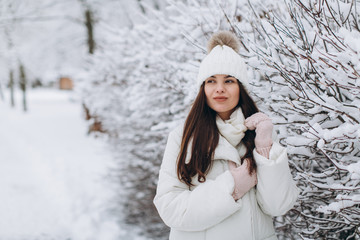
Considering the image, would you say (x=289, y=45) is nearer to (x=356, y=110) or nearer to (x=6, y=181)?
(x=356, y=110)

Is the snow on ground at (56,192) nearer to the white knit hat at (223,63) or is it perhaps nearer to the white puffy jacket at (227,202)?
the white puffy jacket at (227,202)

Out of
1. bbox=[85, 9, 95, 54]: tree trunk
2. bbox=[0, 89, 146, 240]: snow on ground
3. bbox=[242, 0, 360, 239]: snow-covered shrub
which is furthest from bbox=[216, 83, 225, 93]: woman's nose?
bbox=[85, 9, 95, 54]: tree trunk

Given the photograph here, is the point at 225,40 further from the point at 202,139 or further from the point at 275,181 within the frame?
the point at 275,181

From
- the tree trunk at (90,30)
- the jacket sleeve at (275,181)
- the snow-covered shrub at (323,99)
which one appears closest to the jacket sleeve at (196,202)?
the jacket sleeve at (275,181)

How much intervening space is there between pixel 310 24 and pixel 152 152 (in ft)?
9.83

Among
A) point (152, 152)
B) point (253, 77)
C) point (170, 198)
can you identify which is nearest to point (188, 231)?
point (170, 198)

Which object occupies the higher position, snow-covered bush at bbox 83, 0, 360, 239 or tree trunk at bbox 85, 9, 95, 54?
tree trunk at bbox 85, 9, 95, 54

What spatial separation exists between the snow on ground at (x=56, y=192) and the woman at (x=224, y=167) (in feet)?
8.71

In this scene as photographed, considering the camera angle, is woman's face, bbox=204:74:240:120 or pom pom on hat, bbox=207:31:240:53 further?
pom pom on hat, bbox=207:31:240:53

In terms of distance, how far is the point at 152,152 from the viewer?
453 cm

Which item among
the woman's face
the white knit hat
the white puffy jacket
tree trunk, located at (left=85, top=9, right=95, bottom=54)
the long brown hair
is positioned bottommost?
the white puffy jacket

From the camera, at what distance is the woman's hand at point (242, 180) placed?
150cm

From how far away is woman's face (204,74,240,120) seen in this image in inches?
65.1

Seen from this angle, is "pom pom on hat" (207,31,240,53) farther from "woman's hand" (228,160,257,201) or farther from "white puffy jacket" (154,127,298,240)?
"woman's hand" (228,160,257,201)
